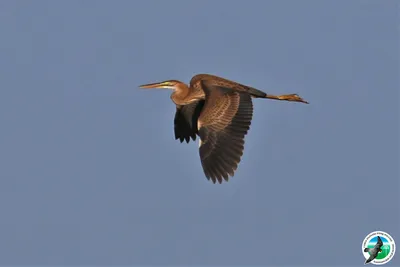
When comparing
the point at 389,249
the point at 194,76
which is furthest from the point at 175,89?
the point at 389,249

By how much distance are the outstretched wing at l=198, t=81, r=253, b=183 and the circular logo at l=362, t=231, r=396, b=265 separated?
A: 4365 mm

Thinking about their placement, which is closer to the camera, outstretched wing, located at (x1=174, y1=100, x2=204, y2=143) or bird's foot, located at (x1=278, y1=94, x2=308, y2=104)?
outstretched wing, located at (x1=174, y1=100, x2=204, y2=143)

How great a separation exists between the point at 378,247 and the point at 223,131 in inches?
196

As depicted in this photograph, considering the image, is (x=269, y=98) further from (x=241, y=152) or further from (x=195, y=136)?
(x=241, y=152)

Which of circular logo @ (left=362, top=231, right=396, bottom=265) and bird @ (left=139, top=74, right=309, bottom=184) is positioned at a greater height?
bird @ (left=139, top=74, right=309, bottom=184)

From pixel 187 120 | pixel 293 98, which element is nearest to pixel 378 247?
pixel 293 98

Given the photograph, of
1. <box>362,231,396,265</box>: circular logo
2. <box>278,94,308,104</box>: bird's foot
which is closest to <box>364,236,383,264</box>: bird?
<box>362,231,396,265</box>: circular logo

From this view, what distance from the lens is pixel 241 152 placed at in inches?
1044

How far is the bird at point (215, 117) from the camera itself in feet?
87.1

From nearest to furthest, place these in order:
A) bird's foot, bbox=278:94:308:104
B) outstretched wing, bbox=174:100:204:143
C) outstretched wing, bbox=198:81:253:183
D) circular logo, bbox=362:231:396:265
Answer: outstretched wing, bbox=198:81:253:183
circular logo, bbox=362:231:396:265
outstretched wing, bbox=174:100:204:143
bird's foot, bbox=278:94:308:104

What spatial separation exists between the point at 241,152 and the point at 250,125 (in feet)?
2.56

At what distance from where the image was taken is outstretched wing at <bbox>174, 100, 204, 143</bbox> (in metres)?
29.6

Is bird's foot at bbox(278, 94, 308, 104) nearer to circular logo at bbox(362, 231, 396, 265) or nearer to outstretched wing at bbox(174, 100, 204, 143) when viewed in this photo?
outstretched wing at bbox(174, 100, 204, 143)

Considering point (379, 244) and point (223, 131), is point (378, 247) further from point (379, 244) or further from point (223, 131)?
point (223, 131)
